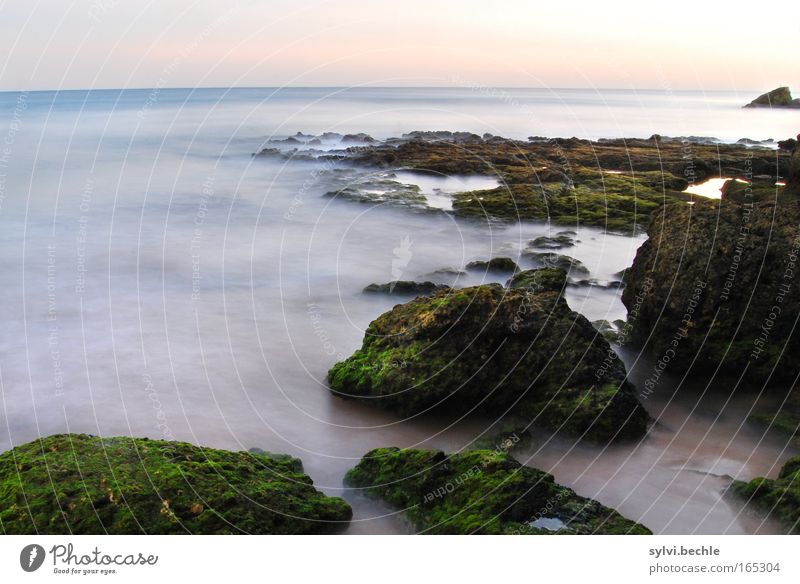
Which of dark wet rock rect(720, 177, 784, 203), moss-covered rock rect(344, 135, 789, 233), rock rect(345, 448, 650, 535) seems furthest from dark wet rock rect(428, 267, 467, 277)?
rock rect(345, 448, 650, 535)

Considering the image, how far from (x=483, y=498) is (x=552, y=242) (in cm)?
867

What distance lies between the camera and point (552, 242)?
521 inches

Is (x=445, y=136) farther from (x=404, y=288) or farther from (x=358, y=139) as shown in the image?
(x=404, y=288)

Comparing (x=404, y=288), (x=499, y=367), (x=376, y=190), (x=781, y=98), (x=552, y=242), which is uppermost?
(x=781, y=98)

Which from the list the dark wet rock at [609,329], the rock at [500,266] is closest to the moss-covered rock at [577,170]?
the rock at [500,266]

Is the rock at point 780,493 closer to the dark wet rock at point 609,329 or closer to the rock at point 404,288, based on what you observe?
the dark wet rock at point 609,329

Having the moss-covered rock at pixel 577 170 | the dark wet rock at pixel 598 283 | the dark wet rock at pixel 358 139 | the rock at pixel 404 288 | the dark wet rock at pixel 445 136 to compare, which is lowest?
the dark wet rock at pixel 598 283

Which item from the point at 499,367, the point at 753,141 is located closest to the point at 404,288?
the point at 499,367

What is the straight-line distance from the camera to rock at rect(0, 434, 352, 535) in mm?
4730

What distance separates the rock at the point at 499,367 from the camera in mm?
6715

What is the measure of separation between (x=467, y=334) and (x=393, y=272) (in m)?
4.57

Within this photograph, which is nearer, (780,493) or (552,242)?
(780,493)

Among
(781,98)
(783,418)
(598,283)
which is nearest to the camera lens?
(783,418)

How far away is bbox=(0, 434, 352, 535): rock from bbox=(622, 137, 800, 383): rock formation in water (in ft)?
13.5
